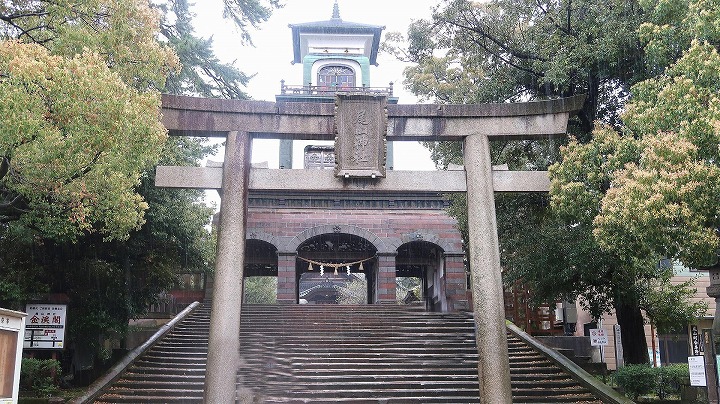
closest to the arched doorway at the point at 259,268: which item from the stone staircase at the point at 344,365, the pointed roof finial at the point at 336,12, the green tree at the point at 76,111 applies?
the stone staircase at the point at 344,365

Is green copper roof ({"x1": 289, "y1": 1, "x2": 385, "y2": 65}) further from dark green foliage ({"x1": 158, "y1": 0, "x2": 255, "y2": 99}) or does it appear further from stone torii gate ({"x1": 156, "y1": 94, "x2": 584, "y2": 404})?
stone torii gate ({"x1": 156, "y1": 94, "x2": 584, "y2": 404})

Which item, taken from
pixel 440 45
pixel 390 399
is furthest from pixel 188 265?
pixel 440 45

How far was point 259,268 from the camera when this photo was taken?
28.9m

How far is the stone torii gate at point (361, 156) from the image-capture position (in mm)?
9531

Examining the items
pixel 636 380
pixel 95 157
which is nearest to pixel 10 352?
pixel 95 157

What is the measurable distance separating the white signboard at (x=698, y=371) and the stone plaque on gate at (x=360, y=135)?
568cm

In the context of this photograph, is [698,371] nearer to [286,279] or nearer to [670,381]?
[670,381]

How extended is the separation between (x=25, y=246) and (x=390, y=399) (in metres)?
8.17

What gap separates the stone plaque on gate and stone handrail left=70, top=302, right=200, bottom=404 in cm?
642

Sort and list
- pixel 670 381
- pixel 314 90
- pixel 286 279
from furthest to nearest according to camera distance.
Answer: pixel 314 90, pixel 286 279, pixel 670 381

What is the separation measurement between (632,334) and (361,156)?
27.3 ft

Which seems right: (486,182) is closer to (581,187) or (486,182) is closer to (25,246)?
(581,187)

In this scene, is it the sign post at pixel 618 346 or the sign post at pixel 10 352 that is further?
the sign post at pixel 618 346

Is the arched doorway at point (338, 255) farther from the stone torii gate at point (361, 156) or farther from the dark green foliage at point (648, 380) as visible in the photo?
the stone torii gate at point (361, 156)
